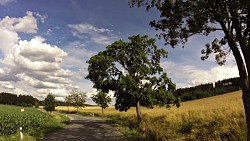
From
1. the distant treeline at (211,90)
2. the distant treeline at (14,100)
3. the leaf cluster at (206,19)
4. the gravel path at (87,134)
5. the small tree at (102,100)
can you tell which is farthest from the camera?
the distant treeline at (14,100)

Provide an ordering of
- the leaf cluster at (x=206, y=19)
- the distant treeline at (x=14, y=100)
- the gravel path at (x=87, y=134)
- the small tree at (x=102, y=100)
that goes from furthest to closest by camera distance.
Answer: the distant treeline at (x=14, y=100) < the small tree at (x=102, y=100) < the gravel path at (x=87, y=134) < the leaf cluster at (x=206, y=19)

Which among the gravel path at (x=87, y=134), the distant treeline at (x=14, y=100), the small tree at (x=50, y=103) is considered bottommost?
the gravel path at (x=87, y=134)

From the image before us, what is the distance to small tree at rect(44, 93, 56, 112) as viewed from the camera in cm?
8188

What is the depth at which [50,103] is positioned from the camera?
3260 inches

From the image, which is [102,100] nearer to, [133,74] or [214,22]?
[133,74]

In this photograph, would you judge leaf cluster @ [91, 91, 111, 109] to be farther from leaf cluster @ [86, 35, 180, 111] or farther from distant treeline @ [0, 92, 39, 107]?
distant treeline @ [0, 92, 39, 107]

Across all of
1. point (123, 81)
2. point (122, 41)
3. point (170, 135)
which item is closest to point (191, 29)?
point (170, 135)

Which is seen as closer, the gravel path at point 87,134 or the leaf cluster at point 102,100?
the gravel path at point 87,134

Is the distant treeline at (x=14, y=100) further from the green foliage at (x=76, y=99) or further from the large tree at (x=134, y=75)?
the large tree at (x=134, y=75)

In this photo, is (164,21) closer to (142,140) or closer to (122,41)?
(142,140)

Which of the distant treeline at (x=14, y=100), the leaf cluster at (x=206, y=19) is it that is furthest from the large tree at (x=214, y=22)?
the distant treeline at (x=14, y=100)

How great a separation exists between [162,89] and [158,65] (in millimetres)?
2624

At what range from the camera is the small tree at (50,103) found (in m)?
81.9

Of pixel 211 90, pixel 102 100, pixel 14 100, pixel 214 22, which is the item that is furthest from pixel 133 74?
pixel 14 100
